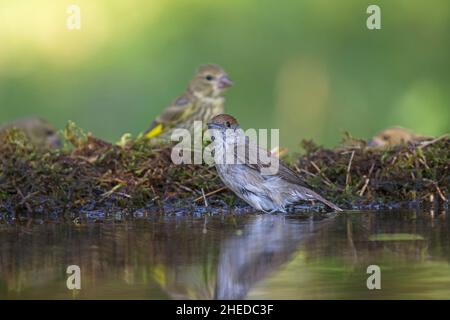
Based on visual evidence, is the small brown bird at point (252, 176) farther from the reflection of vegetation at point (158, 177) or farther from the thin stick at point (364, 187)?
the thin stick at point (364, 187)

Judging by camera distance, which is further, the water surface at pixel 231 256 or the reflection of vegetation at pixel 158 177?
the reflection of vegetation at pixel 158 177

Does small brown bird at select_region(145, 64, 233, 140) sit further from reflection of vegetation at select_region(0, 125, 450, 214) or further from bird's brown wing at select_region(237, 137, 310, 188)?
bird's brown wing at select_region(237, 137, 310, 188)

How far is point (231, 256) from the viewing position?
5930 mm

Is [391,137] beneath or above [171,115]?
beneath

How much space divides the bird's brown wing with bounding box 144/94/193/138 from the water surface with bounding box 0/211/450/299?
147 inches

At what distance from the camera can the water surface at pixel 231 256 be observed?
200 inches

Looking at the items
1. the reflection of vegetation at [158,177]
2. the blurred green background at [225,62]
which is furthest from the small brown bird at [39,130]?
the reflection of vegetation at [158,177]

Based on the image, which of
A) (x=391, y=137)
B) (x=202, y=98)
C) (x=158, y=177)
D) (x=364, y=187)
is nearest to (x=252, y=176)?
(x=158, y=177)

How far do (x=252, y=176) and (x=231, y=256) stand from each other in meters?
2.30

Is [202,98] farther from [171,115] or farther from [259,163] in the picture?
[259,163]

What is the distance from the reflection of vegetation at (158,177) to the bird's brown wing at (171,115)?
213cm

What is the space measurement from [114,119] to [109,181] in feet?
18.7

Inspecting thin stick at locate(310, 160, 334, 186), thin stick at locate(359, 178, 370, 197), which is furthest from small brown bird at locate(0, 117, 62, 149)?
thin stick at locate(359, 178, 370, 197)

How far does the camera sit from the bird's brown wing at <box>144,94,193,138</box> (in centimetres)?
1134
